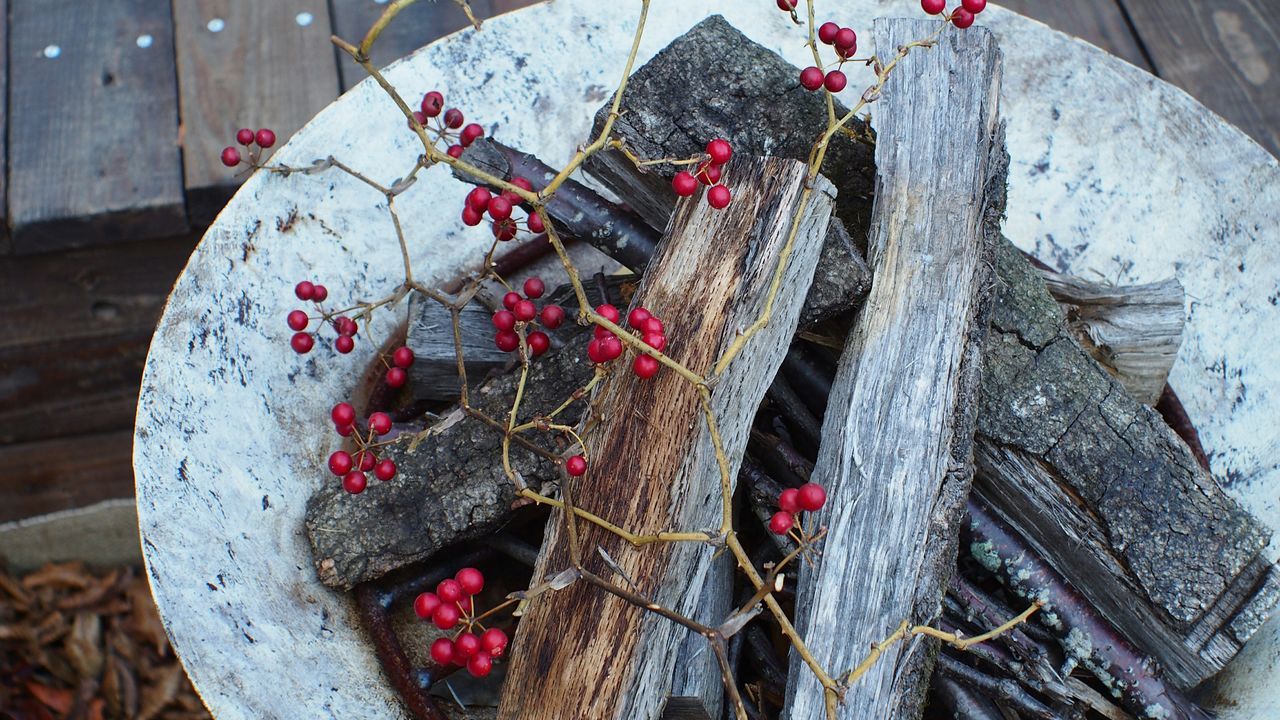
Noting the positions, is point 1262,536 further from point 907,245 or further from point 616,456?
point 616,456

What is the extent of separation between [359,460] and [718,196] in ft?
1.83

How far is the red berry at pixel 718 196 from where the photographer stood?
0.99 m

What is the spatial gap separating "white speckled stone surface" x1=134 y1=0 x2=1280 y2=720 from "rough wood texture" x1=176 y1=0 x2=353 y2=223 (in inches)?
24.5

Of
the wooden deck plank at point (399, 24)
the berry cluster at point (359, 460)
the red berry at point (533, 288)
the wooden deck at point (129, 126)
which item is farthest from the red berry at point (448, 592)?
the wooden deck plank at point (399, 24)

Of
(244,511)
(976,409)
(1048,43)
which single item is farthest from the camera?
(1048,43)

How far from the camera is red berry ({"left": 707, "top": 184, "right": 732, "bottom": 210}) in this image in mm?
988

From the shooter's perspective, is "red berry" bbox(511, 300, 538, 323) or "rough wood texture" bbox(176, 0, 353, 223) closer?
"red berry" bbox(511, 300, 538, 323)

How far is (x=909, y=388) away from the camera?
1.04 m

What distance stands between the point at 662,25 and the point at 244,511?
0.89 metres

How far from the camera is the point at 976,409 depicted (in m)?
1.06

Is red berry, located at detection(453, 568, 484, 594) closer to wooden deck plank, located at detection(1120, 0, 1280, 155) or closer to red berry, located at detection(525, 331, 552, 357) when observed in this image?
red berry, located at detection(525, 331, 552, 357)

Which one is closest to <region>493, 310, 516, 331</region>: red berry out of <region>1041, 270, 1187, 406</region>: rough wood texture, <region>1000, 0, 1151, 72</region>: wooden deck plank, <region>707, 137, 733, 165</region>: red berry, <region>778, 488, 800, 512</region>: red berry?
<region>707, 137, 733, 165</region>: red berry

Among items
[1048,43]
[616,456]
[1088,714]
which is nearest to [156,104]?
[616,456]

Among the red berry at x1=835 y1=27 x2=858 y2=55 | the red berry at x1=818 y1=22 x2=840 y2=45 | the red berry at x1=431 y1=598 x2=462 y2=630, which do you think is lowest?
the red berry at x1=431 y1=598 x2=462 y2=630
